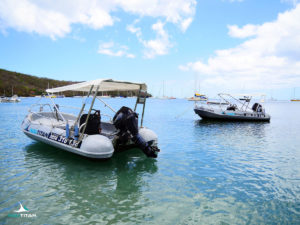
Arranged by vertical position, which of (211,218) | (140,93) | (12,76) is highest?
(12,76)

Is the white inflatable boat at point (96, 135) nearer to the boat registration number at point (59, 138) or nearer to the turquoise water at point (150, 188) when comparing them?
the boat registration number at point (59, 138)

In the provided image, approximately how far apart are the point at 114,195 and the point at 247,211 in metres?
3.47

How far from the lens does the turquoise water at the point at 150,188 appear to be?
5.00m

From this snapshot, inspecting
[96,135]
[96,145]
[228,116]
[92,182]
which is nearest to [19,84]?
[228,116]

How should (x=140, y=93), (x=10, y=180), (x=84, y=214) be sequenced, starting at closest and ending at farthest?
(x=84, y=214)
(x=10, y=180)
(x=140, y=93)

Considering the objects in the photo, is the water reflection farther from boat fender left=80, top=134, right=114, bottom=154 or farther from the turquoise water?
boat fender left=80, top=134, right=114, bottom=154

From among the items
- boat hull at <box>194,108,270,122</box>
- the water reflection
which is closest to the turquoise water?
the water reflection

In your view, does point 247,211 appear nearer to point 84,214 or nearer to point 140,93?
point 84,214

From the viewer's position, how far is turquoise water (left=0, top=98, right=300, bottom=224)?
500 cm

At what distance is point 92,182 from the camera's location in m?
6.75

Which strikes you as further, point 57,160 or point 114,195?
point 57,160

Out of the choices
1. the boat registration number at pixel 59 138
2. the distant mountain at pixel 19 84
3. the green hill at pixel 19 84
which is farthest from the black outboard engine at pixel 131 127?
the distant mountain at pixel 19 84

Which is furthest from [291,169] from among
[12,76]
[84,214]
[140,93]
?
[12,76]

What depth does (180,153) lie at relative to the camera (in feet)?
35.9
